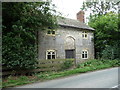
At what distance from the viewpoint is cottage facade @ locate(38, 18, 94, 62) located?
12316mm

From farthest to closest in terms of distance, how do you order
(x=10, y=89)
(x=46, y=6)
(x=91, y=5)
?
(x=91, y=5) < (x=46, y=6) < (x=10, y=89)

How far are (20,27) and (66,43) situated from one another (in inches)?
289

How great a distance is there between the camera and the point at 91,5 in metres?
24.0

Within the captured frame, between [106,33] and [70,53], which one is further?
[106,33]

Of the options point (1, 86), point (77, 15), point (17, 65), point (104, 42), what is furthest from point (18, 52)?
point (77, 15)

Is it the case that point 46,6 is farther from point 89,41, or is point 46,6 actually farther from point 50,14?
point 89,41

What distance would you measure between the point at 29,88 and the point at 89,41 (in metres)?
12.8

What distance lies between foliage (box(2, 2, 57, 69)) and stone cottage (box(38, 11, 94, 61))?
9.44 feet

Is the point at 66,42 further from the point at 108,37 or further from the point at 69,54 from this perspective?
the point at 108,37

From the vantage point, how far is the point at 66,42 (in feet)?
46.2

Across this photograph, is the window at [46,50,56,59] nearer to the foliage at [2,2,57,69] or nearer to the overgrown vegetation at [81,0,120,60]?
the foliage at [2,2,57,69]

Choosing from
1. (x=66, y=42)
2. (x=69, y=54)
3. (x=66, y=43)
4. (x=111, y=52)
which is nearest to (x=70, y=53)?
(x=69, y=54)

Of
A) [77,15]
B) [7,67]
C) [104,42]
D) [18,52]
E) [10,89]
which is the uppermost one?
[77,15]

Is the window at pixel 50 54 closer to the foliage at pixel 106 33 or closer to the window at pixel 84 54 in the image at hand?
the window at pixel 84 54
